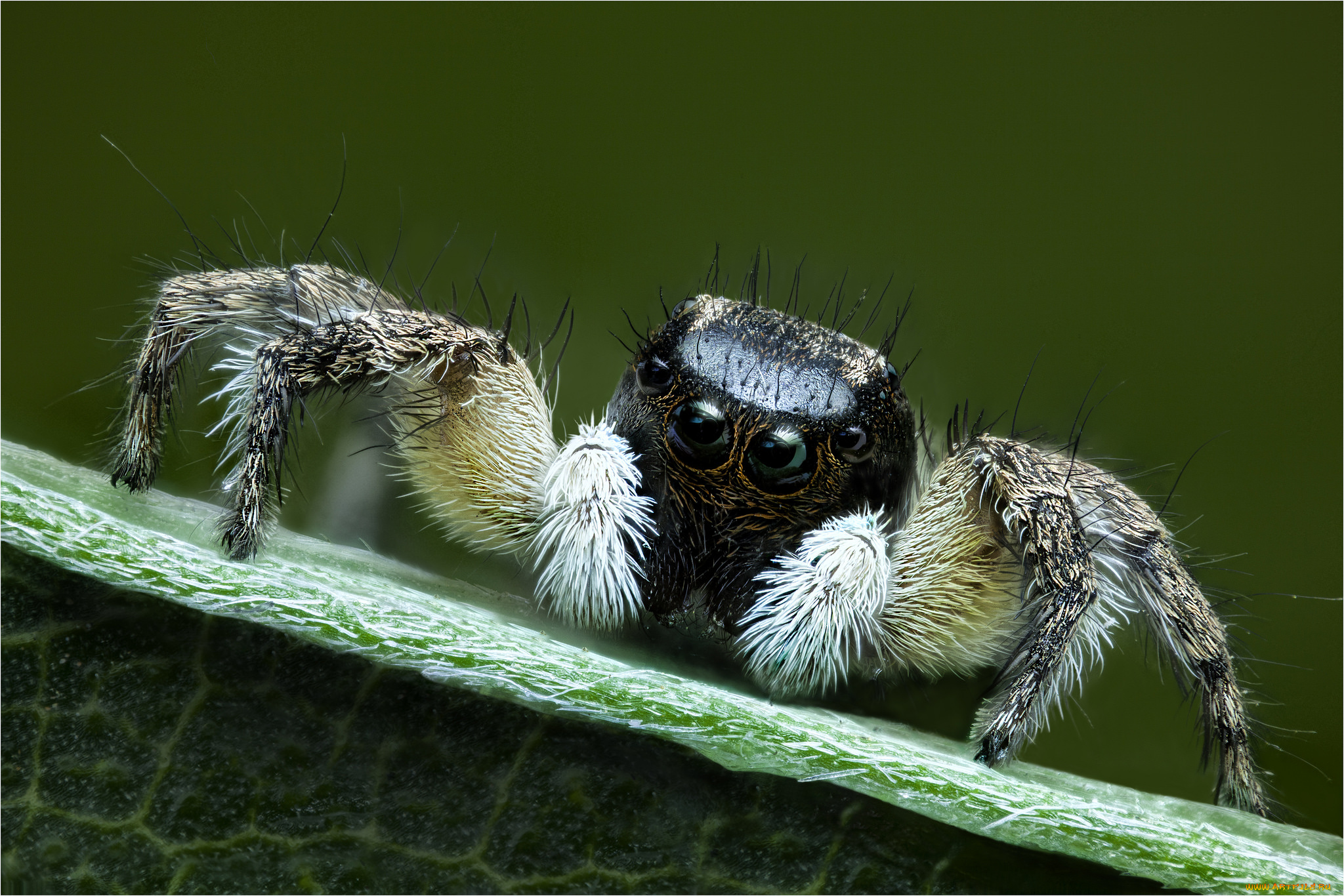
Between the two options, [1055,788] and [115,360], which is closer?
[1055,788]

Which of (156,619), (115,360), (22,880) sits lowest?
(22,880)

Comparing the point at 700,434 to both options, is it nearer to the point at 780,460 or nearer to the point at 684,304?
the point at 780,460

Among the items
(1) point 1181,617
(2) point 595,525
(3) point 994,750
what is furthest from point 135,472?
(1) point 1181,617

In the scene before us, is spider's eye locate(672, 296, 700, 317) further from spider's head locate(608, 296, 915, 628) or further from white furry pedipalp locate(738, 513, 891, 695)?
white furry pedipalp locate(738, 513, 891, 695)

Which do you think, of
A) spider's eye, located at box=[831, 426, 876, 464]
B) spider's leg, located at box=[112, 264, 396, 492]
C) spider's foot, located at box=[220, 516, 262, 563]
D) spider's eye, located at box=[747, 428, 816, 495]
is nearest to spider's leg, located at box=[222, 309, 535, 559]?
spider's foot, located at box=[220, 516, 262, 563]

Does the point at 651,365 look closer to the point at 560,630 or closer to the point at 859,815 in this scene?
the point at 560,630

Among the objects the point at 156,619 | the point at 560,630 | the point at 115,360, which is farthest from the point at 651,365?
the point at 115,360

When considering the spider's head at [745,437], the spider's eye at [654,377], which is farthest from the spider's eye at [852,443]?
the spider's eye at [654,377]
